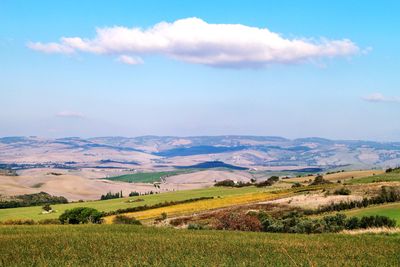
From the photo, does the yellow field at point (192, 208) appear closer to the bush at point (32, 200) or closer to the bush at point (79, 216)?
the bush at point (79, 216)

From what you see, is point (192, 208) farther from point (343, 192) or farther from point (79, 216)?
point (343, 192)

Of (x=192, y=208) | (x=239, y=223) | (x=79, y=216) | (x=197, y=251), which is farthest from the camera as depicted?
(x=192, y=208)

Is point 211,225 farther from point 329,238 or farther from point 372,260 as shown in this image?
point 372,260

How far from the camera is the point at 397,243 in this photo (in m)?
32.2

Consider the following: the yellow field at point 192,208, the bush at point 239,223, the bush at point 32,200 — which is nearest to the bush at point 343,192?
the yellow field at point 192,208

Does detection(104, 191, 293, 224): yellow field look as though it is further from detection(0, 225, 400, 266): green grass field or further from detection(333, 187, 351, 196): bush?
detection(0, 225, 400, 266): green grass field

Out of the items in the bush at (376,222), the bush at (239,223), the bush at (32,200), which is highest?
the bush at (376,222)

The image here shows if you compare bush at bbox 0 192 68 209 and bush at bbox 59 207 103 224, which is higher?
bush at bbox 59 207 103 224

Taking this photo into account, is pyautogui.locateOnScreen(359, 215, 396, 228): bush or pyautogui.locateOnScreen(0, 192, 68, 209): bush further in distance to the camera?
pyautogui.locateOnScreen(0, 192, 68, 209): bush

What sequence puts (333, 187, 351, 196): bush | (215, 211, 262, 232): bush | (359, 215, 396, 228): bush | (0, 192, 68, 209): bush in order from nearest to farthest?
(359, 215, 396, 228): bush → (215, 211, 262, 232): bush → (333, 187, 351, 196): bush → (0, 192, 68, 209): bush

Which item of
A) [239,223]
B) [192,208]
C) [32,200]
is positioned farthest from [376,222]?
[32,200]

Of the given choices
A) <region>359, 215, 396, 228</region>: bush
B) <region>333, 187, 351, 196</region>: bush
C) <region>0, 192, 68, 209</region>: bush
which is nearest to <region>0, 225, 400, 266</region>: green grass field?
<region>359, 215, 396, 228</region>: bush

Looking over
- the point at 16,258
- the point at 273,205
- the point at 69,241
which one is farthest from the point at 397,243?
the point at 273,205

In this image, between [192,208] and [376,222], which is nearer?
[376,222]
